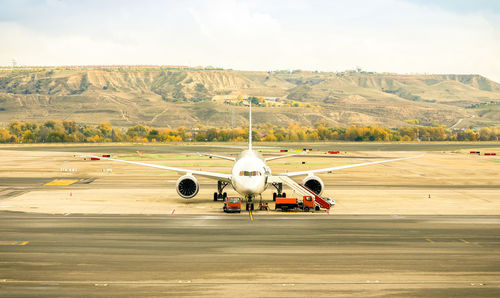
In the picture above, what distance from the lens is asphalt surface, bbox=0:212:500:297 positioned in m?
19.8

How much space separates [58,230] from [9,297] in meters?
12.8

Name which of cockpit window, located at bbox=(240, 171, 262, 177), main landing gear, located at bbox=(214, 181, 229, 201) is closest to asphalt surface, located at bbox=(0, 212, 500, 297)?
cockpit window, located at bbox=(240, 171, 262, 177)

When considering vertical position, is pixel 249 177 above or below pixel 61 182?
above

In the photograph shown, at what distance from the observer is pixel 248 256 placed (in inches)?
969

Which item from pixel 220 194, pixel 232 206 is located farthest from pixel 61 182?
pixel 232 206

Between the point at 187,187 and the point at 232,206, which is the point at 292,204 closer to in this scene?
the point at 232,206

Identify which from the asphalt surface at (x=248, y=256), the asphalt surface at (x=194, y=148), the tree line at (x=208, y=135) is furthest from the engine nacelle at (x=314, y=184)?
the tree line at (x=208, y=135)

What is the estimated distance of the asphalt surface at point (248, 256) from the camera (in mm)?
19797

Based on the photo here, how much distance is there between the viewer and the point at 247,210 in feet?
128

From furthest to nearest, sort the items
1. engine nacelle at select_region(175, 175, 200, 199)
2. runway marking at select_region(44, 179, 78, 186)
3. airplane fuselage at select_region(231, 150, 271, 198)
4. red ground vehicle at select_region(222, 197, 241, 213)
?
runway marking at select_region(44, 179, 78, 186)
engine nacelle at select_region(175, 175, 200, 199)
airplane fuselage at select_region(231, 150, 271, 198)
red ground vehicle at select_region(222, 197, 241, 213)

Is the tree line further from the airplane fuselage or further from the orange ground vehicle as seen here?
the orange ground vehicle

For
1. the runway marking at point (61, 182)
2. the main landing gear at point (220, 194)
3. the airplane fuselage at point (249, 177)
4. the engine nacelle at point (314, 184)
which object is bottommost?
the runway marking at point (61, 182)

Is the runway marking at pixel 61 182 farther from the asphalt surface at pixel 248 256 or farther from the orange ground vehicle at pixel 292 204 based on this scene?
the orange ground vehicle at pixel 292 204

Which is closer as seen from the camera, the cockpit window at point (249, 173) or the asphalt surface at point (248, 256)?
the asphalt surface at point (248, 256)
